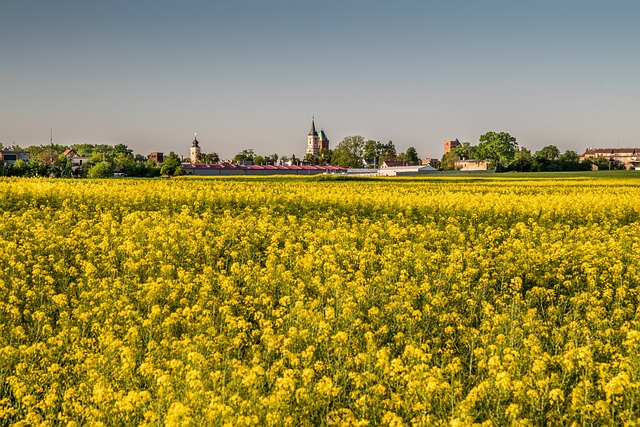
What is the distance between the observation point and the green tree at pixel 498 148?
151 meters

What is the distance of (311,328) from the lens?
8023mm

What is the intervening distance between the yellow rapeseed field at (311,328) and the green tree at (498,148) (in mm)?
140460

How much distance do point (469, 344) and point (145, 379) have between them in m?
4.28

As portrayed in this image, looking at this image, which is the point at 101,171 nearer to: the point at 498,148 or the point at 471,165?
the point at 498,148

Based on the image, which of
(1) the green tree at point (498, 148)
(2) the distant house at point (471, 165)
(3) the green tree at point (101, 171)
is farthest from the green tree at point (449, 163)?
(3) the green tree at point (101, 171)

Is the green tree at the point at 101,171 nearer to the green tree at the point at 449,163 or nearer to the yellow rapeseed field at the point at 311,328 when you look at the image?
the yellow rapeseed field at the point at 311,328

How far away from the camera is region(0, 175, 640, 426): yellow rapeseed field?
5840mm

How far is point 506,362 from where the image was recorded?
21.6 ft

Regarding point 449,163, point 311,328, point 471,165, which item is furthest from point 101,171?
point 471,165

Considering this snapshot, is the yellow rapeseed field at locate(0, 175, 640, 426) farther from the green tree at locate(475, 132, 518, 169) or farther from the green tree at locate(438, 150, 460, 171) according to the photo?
the green tree at locate(438, 150, 460, 171)

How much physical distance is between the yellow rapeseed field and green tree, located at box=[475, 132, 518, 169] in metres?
140

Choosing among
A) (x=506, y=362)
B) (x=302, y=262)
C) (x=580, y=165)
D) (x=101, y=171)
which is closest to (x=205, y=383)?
(x=506, y=362)

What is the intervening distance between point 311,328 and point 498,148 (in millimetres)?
152239

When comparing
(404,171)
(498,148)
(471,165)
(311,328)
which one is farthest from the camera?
(471,165)
